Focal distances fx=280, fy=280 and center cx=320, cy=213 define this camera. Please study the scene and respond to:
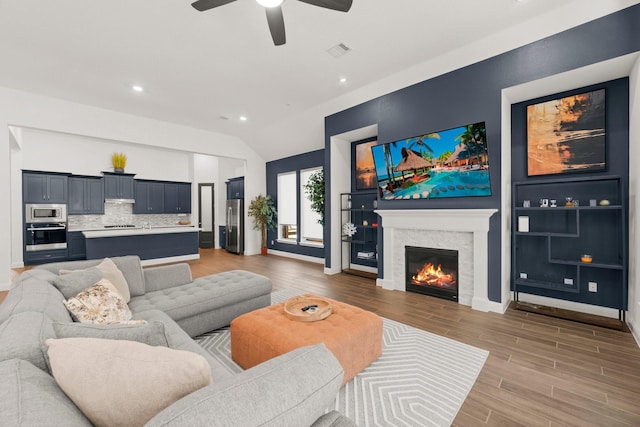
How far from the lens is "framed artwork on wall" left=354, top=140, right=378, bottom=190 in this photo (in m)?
5.55

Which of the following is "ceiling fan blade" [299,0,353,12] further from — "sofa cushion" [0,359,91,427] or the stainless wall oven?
the stainless wall oven

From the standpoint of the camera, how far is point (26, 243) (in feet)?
21.3

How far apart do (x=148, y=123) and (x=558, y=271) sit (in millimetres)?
7630

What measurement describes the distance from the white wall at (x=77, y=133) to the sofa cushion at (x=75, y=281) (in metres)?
3.82

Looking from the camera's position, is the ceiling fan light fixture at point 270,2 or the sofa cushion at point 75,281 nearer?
the sofa cushion at point 75,281

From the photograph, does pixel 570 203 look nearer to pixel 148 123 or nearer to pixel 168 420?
pixel 168 420

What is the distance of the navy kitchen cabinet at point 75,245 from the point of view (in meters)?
6.93

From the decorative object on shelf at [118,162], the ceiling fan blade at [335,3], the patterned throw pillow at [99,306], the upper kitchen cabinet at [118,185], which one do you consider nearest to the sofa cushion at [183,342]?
the patterned throw pillow at [99,306]

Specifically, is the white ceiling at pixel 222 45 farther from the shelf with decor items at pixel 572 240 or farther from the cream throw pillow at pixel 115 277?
the cream throw pillow at pixel 115 277

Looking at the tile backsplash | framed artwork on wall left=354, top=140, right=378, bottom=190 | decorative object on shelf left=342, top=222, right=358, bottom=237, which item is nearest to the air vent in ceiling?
framed artwork on wall left=354, top=140, right=378, bottom=190

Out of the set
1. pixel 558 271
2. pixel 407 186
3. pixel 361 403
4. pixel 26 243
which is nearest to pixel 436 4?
pixel 407 186

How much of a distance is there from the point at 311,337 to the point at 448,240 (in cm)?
276

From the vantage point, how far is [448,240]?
3.99 m

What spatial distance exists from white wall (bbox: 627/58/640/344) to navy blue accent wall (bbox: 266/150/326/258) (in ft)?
16.6
